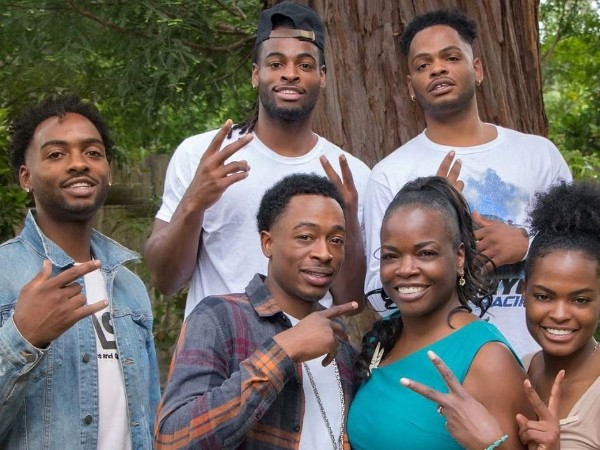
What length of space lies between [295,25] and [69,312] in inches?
71.4

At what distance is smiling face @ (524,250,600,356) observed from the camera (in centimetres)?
334

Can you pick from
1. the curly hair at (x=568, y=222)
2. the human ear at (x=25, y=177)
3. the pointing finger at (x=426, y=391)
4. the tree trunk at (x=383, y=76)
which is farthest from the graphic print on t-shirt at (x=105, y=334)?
the tree trunk at (x=383, y=76)

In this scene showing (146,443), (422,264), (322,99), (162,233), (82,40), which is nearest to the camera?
(422,264)

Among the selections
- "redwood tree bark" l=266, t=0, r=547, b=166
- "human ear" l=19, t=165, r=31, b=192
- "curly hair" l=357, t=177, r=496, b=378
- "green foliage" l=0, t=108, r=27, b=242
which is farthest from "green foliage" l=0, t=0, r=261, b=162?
"curly hair" l=357, t=177, r=496, b=378

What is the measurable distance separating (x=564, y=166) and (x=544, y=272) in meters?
1.05

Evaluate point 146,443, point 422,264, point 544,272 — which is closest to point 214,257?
point 146,443

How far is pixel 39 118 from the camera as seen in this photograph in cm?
395

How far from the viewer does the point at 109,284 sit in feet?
13.0

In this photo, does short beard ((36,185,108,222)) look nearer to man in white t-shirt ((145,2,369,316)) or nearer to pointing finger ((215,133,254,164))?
man in white t-shirt ((145,2,369,316))

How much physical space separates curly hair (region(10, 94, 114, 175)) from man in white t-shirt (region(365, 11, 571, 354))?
120 cm

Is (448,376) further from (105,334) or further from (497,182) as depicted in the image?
(105,334)

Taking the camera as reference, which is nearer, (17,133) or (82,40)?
(17,133)

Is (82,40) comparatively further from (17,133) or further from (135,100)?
(17,133)

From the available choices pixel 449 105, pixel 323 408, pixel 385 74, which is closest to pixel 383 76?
pixel 385 74
